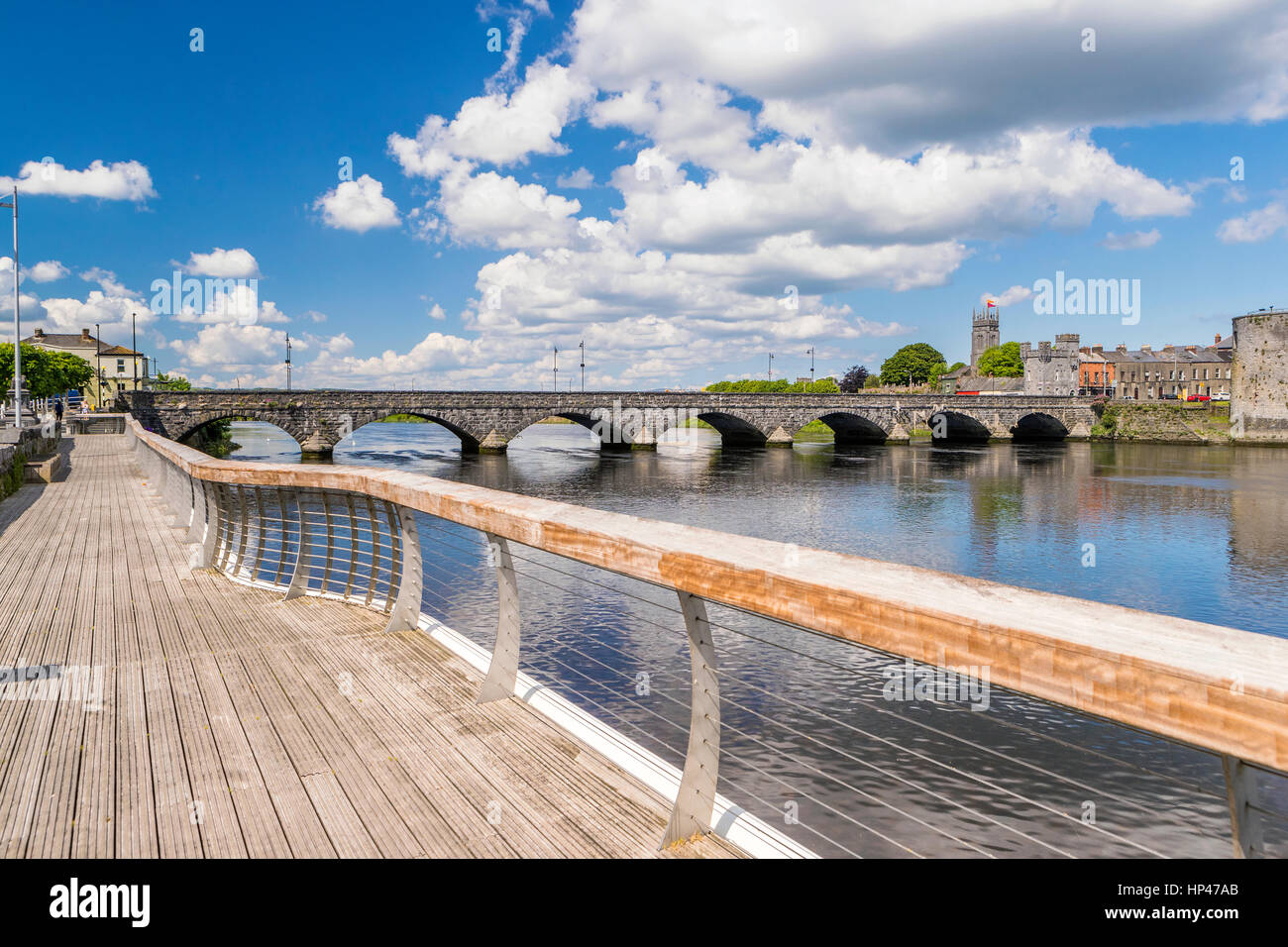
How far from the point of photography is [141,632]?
5.16m

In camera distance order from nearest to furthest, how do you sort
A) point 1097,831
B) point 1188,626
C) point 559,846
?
point 1188,626, point 559,846, point 1097,831

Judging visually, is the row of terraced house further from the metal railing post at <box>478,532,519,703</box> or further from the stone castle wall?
the metal railing post at <box>478,532,519,703</box>

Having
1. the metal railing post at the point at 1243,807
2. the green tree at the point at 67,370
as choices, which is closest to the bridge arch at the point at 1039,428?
the metal railing post at the point at 1243,807

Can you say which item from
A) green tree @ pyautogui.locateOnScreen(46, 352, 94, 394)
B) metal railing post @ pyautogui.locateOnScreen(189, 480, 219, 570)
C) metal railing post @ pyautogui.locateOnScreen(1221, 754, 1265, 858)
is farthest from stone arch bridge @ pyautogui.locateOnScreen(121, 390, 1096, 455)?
→ metal railing post @ pyautogui.locateOnScreen(1221, 754, 1265, 858)

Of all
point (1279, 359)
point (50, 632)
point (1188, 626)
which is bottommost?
point (50, 632)

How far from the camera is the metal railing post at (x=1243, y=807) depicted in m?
1.33

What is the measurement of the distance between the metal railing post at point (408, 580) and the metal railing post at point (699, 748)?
2.53 meters

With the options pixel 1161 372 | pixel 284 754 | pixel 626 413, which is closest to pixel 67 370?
pixel 626 413

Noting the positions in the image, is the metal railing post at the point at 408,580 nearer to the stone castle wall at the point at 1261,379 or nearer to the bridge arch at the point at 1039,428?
the bridge arch at the point at 1039,428

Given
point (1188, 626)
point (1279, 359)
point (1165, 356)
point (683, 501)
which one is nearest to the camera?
point (1188, 626)

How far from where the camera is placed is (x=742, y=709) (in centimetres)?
614
